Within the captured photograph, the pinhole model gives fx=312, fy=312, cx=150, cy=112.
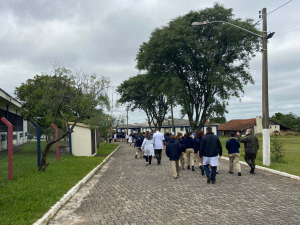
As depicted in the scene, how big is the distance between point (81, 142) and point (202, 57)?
47.8 ft

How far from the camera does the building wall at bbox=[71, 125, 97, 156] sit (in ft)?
66.7

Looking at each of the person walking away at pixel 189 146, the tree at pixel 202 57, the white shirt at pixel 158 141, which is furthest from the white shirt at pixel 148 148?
the tree at pixel 202 57

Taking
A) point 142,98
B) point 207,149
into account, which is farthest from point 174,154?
point 142,98

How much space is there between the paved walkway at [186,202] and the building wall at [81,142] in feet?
32.4

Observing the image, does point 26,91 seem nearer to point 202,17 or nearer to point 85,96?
point 85,96

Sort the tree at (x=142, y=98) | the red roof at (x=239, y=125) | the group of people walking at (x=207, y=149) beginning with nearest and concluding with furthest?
the group of people walking at (x=207, y=149), the tree at (x=142, y=98), the red roof at (x=239, y=125)

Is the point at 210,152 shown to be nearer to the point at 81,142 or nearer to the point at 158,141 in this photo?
the point at 158,141

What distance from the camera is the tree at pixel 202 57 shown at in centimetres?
2783

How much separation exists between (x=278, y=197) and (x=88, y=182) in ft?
20.0

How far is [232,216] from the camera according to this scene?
19.1 feet

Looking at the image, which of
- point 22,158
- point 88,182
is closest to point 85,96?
point 22,158

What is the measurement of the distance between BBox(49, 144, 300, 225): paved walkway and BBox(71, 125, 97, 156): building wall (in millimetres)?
9870

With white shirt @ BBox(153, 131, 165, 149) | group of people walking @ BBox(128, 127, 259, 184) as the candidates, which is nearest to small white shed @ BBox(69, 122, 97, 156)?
group of people walking @ BBox(128, 127, 259, 184)

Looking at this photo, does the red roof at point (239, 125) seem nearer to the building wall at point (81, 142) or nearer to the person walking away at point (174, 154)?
the building wall at point (81, 142)
